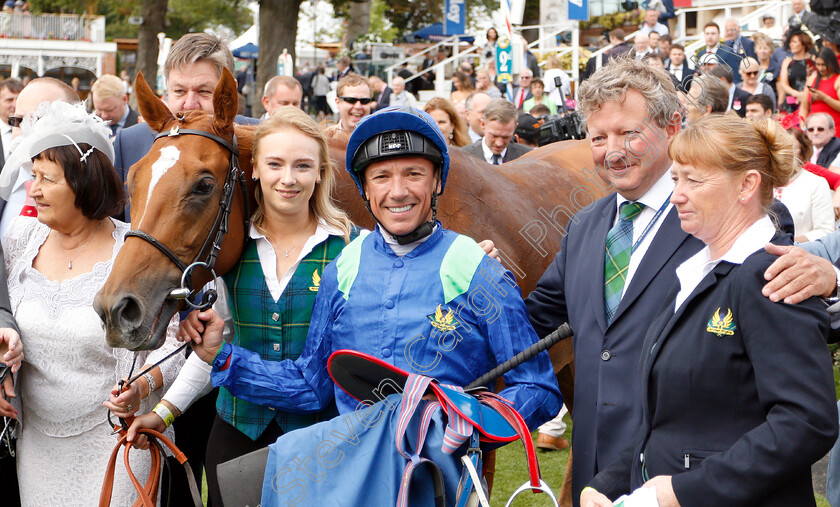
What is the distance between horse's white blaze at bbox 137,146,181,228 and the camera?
2.73 m

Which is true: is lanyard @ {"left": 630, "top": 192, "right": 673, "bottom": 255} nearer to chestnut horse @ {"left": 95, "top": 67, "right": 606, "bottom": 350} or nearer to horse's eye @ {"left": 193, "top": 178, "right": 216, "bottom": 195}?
chestnut horse @ {"left": 95, "top": 67, "right": 606, "bottom": 350}

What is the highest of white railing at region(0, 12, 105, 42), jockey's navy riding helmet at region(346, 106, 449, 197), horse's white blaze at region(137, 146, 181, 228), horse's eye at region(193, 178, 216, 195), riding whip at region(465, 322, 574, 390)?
white railing at region(0, 12, 105, 42)

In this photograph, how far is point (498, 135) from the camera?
687 cm

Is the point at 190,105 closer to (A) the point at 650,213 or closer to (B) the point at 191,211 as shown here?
(B) the point at 191,211

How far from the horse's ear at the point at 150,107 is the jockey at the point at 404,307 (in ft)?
2.68

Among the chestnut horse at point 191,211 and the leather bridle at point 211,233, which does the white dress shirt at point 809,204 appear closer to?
the chestnut horse at point 191,211

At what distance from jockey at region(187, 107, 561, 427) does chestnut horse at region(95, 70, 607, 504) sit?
0.21m

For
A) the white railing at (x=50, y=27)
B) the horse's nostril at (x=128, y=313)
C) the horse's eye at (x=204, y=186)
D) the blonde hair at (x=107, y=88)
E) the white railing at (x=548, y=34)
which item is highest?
the white railing at (x=50, y=27)

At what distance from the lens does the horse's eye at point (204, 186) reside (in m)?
2.82

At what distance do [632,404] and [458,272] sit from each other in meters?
0.61

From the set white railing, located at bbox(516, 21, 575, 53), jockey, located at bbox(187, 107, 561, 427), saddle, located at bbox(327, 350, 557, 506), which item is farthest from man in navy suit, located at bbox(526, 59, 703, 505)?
white railing, located at bbox(516, 21, 575, 53)

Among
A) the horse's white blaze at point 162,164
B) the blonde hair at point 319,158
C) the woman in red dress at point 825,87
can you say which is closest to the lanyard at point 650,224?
the blonde hair at point 319,158

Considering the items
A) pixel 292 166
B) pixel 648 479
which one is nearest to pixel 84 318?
pixel 292 166

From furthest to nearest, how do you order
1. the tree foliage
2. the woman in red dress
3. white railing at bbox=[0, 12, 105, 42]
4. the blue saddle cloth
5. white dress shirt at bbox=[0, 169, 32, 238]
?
white railing at bbox=[0, 12, 105, 42] < the tree foliage < the woman in red dress < white dress shirt at bbox=[0, 169, 32, 238] < the blue saddle cloth
